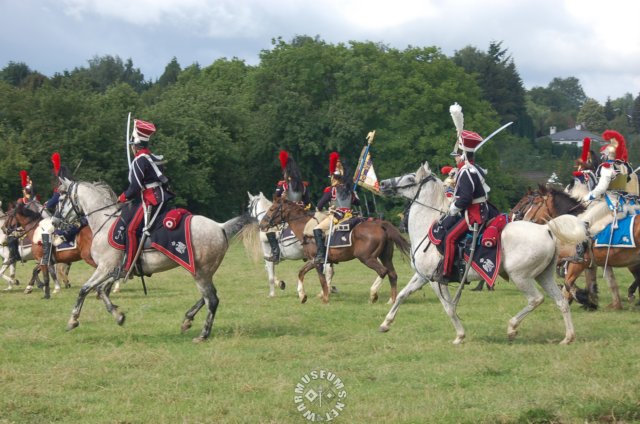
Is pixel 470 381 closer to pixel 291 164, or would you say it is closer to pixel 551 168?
pixel 291 164

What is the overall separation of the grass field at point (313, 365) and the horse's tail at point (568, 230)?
1481 mm

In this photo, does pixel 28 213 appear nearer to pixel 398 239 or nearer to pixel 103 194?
pixel 103 194

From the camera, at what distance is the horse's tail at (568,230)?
12.7 metres

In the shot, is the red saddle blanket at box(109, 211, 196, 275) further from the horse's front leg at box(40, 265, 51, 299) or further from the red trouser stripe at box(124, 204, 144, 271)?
the horse's front leg at box(40, 265, 51, 299)

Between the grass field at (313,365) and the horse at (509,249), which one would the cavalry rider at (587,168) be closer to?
the grass field at (313,365)

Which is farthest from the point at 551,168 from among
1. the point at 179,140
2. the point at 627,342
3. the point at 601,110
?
the point at 601,110

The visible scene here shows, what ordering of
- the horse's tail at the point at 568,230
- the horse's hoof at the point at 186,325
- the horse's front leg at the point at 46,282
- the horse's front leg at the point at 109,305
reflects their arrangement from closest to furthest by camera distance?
the horse's tail at the point at 568,230 < the horse's front leg at the point at 109,305 < the horse's hoof at the point at 186,325 < the horse's front leg at the point at 46,282

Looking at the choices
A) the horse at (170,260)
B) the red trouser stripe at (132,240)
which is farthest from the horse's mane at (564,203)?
the red trouser stripe at (132,240)

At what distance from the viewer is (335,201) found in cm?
2048
